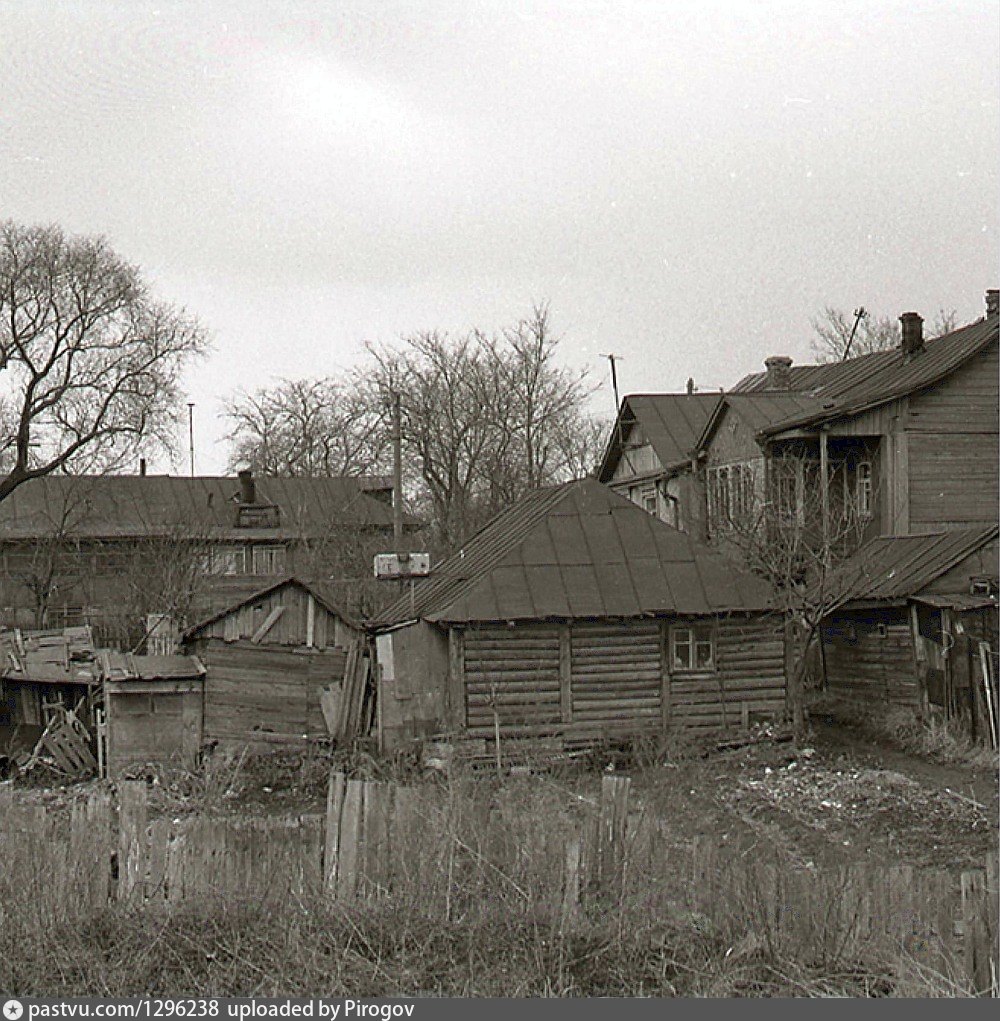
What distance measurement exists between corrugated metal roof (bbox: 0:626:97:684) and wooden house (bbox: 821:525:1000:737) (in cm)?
1234

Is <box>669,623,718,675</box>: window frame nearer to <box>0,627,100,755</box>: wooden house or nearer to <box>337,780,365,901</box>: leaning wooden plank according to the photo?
<box>0,627,100,755</box>: wooden house

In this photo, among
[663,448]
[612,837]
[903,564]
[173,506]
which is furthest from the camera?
[173,506]

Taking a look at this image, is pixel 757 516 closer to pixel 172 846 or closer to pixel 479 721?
pixel 479 721

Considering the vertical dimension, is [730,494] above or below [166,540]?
above

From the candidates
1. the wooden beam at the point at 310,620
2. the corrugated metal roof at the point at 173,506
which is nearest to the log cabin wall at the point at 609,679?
the wooden beam at the point at 310,620

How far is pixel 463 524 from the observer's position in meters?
38.4

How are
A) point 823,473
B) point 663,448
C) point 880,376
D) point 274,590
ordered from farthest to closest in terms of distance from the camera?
point 663,448, point 880,376, point 823,473, point 274,590

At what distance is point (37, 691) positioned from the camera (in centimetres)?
2311

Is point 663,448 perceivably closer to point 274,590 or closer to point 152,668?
point 274,590

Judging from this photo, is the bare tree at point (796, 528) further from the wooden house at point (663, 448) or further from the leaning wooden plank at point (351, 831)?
the leaning wooden plank at point (351, 831)

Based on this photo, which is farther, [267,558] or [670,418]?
[267,558]

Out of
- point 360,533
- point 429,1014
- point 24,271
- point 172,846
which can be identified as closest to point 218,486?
point 360,533

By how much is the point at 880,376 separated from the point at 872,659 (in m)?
8.01

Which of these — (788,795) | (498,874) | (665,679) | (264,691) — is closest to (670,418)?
(665,679)
